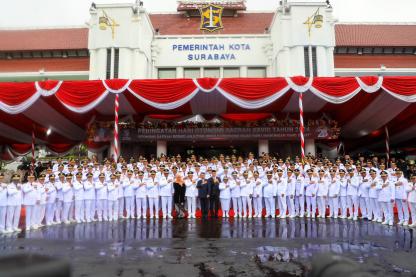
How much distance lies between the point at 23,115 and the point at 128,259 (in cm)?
944

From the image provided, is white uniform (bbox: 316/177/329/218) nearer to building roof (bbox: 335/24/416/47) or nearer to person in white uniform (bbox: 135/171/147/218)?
person in white uniform (bbox: 135/171/147/218)

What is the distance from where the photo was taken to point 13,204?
7.15m

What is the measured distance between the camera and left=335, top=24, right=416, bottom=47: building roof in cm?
2208

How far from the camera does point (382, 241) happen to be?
570 centimetres

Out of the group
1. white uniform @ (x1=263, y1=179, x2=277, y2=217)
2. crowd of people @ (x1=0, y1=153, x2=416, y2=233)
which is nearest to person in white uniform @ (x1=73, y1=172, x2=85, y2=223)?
crowd of people @ (x1=0, y1=153, x2=416, y2=233)

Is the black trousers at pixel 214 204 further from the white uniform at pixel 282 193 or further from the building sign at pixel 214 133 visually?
the building sign at pixel 214 133

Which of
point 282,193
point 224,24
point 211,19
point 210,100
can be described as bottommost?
point 282,193

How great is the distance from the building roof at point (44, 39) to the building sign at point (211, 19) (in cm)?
849

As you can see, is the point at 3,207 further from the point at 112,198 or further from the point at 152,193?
the point at 152,193

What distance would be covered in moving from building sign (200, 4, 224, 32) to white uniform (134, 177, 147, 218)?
16864 mm

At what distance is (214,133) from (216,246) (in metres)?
8.55

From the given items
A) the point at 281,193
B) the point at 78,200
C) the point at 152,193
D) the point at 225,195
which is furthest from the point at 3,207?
the point at 281,193

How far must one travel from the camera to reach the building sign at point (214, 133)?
43.4 ft

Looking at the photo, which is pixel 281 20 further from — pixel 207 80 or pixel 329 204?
pixel 329 204
